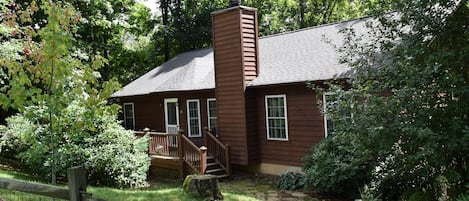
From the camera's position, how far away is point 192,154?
13242mm

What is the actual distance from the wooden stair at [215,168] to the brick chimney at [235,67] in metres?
0.58

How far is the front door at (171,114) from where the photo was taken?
16500 mm

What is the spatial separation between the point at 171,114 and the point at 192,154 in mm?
4041

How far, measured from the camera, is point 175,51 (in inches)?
1173

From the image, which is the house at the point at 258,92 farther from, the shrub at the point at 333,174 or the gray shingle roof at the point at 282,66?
the shrub at the point at 333,174

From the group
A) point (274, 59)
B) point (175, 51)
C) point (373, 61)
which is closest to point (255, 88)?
point (274, 59)

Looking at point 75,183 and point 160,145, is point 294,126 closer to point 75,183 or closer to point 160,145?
point 160,145

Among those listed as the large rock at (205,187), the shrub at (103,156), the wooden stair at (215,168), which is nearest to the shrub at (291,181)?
the wooden stair at (215,168)

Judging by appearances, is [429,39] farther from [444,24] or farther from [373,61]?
[373,61]

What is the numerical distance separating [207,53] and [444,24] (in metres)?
14.1

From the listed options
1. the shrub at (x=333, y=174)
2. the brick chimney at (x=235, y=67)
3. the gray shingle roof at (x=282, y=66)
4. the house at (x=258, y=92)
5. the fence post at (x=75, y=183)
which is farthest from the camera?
the brick chimney at (x=235, y=67)

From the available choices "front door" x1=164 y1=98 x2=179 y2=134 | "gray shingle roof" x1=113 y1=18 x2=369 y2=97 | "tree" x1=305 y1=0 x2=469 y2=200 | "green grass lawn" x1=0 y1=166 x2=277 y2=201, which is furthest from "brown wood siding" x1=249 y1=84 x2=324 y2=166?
"tree" x1=305 y1=0 x2=469 y2=200

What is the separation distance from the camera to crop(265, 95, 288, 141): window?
12.7m

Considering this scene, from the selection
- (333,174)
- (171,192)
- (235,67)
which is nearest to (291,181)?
(333,174)
